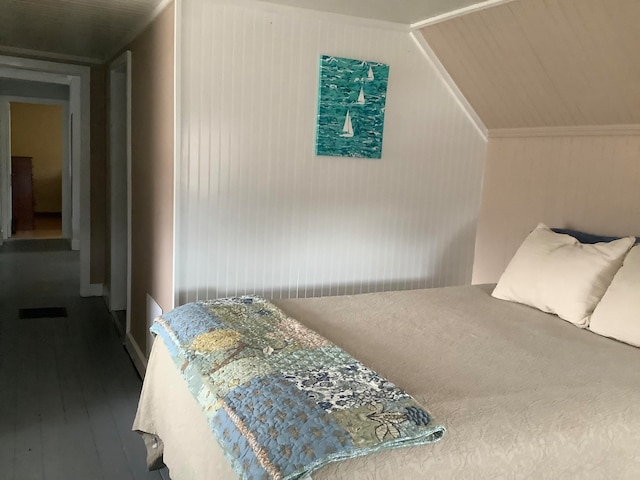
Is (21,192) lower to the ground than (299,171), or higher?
lower

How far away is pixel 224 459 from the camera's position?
1525mm

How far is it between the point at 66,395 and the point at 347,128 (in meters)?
2.13

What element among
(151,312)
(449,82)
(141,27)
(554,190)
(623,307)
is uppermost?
(141,27)

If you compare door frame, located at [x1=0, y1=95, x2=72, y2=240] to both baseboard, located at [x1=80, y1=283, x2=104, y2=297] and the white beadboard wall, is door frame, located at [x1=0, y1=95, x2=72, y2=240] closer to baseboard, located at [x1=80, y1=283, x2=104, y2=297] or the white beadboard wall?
baseboard, located at [x1=80, y1=283, x2=104, y2=297]

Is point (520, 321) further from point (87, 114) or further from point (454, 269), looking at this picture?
point (87, 114)

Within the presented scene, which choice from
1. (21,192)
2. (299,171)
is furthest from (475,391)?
(21,192)

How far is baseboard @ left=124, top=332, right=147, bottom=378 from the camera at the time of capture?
11.0 ft

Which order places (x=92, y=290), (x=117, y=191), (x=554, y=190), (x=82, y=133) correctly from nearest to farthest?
(x=554, y=190), (x=117, y=191), (x=82, y=133), (x=92, y=290)

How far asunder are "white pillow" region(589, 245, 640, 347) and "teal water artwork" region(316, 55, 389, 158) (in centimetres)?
142

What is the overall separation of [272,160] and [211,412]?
162 cm

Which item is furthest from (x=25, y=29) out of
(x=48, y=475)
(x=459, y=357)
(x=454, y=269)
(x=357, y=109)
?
(x=459, y=357)

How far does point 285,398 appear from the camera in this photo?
148 cm

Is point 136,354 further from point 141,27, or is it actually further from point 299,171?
point 141,27


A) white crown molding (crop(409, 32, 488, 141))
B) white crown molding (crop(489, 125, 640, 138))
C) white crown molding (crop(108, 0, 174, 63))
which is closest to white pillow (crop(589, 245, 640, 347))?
white crown molding (crop(489, 125, 640, 138))
